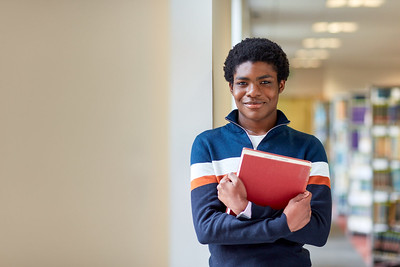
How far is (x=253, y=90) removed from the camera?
1.40m

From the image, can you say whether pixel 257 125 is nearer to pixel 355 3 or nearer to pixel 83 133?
pixel 83 133

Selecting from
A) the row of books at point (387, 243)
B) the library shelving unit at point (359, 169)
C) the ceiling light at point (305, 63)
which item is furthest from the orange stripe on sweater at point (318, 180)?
the ceiling light at point (305, 63)

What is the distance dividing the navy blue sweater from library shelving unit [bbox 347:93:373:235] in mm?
5265

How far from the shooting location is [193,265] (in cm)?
191

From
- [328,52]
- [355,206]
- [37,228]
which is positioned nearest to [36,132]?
[37,228]

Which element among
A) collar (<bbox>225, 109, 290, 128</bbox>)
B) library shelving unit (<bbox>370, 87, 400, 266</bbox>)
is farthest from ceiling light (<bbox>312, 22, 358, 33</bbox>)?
Answer: collar (<bbox>225, 109, 290, 128</bbox>)

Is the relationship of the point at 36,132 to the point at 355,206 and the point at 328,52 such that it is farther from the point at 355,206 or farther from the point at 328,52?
the point at 328,52

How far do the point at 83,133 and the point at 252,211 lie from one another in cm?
93

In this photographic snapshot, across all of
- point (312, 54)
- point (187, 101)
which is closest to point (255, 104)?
point (187, 101)

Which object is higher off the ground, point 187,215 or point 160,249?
point 187,215

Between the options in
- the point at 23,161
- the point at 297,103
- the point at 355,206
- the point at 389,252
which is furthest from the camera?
the point at 297,103

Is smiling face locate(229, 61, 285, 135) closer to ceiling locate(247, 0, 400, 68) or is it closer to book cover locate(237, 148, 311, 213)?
book cover locate(237, 148, 311, 213)

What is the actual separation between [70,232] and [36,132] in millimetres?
430

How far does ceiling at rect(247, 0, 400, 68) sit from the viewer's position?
5276mm
